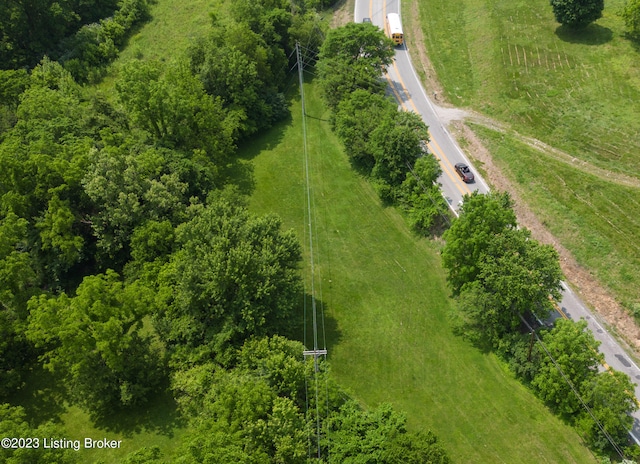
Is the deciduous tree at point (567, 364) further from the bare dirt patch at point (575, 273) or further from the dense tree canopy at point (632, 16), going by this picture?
the dense tree canopy at point (632, 16)

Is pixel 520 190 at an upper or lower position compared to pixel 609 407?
upper

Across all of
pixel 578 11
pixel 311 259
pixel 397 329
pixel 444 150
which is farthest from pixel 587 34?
pixel 397 329

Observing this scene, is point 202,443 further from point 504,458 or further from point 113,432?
point 504,458

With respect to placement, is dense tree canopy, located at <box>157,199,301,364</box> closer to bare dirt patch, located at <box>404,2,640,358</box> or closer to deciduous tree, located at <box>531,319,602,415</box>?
deciduous tree, located at <box>531,319,602,415</box>

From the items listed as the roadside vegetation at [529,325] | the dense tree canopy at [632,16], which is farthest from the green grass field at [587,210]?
the dense tree canopy at [632,16]

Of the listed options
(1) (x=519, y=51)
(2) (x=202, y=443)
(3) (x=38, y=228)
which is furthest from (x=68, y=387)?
(1) (x=519, y=51)

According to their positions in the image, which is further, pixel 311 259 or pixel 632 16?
pixel 632 16

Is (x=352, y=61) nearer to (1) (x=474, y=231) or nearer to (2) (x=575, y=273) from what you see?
(1) (x=474, y=231)
